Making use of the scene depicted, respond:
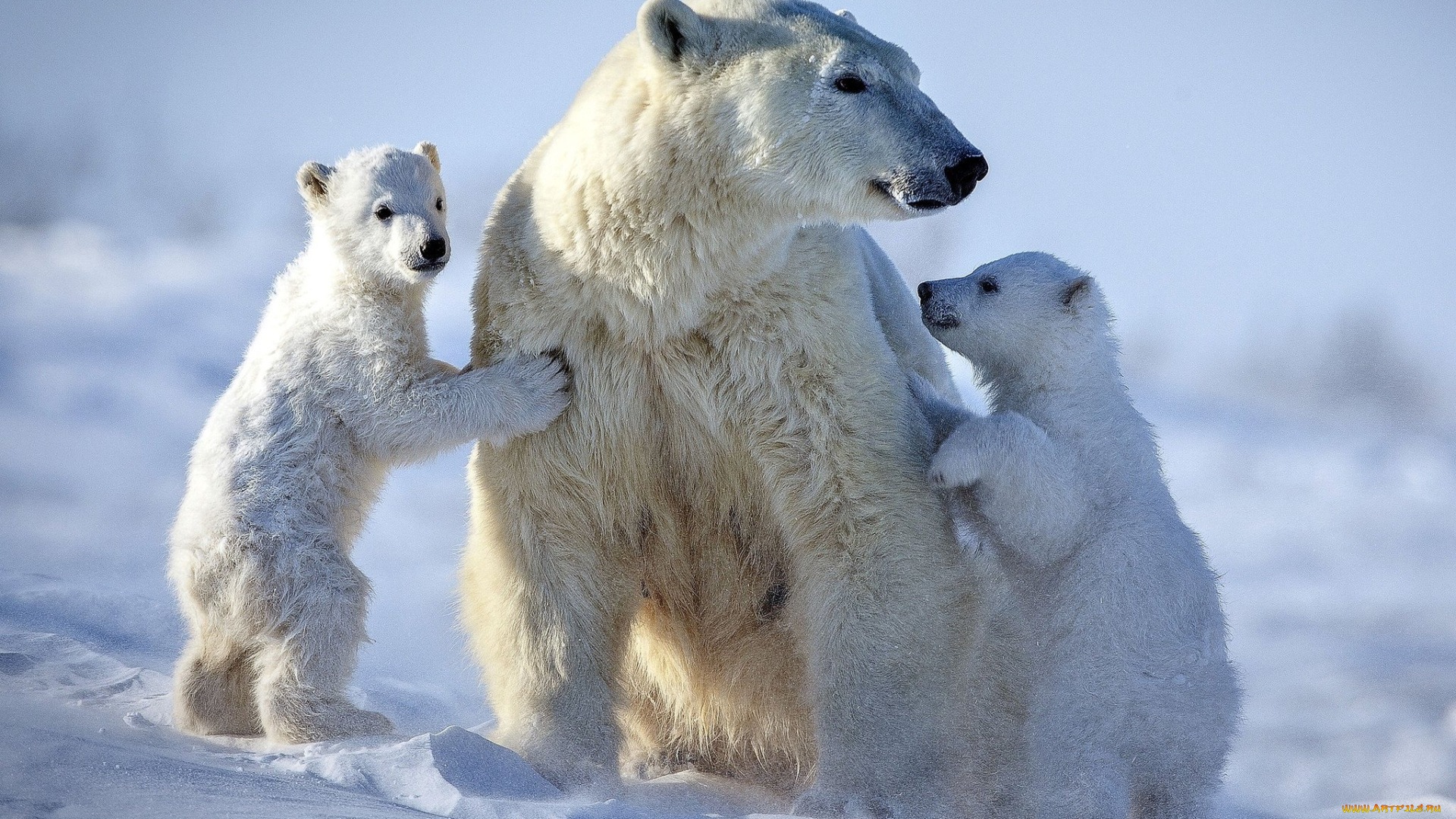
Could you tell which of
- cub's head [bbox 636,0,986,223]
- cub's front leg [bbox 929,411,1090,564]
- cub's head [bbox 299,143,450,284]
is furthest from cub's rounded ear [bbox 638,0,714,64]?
cub's front leg [bbox 929,411,1090,564]

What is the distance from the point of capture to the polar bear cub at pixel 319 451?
159 inches

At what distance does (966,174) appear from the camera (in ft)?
12.9

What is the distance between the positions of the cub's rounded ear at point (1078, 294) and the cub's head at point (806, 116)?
723mm

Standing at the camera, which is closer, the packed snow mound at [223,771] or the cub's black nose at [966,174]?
the packed snow mound at [223,771]

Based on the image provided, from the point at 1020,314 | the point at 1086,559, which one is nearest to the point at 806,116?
the point at 1020,314

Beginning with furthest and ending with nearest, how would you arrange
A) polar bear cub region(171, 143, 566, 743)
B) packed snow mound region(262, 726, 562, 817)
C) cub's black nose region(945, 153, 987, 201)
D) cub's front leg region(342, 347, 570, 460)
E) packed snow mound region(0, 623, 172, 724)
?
packed snow mound region(0, 623, 172, 724) < cub's front leg region(342, 347, 570, 460) < polar bear cub region(171, 143, 566, 743) < cub's black nose region(945, 153, 987, 201) < packed snow mound region(262, 726, 562, 817)

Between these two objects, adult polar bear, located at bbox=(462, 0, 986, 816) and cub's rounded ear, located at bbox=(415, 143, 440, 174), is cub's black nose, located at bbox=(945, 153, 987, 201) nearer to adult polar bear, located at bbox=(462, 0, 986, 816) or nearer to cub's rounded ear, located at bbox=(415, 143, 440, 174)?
adult polar bear, located at bbox=(462, 0, 986, 816)

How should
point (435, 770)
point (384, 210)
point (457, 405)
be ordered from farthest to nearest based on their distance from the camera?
point (384, 210), point (457, 405), point (435, 770)

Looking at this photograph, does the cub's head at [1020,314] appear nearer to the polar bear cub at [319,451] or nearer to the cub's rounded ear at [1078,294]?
the cub's rounded ear at [1078,294]

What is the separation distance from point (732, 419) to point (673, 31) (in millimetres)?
1254

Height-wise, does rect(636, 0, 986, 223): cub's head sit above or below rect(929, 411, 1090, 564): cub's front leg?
above

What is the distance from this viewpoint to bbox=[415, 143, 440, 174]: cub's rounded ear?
479cm

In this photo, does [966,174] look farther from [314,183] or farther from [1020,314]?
[314,183]

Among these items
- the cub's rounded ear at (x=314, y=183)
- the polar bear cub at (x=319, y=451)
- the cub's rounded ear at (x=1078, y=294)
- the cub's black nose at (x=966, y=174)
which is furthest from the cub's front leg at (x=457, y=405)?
the cub's rounded ear at (x=1078, y=294)
